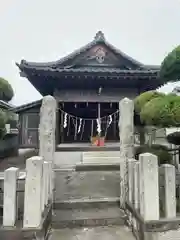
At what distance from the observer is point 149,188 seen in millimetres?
3674

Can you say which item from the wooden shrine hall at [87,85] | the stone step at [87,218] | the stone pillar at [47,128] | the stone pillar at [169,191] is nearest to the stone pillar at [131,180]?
the stone step at [87,218]

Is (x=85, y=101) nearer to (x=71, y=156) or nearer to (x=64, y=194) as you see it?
(x=71, y=156)

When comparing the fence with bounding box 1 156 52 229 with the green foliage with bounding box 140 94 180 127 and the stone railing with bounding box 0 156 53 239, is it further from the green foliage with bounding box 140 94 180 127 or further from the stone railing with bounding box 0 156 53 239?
the green foliage with bounding box 140 94 180 127

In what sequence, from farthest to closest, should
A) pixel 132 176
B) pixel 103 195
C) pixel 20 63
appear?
pixel 20 63 < pixel 103 195 < pixel 132 176

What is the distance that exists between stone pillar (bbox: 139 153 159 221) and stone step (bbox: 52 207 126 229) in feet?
3.67

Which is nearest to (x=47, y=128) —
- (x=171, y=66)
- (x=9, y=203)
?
(x=9, y=203)

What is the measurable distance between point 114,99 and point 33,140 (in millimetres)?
5271

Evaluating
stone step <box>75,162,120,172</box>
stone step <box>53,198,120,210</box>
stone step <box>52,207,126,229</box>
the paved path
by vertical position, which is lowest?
the paved path

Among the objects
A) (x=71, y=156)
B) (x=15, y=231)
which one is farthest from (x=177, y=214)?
(x=71, y=156)

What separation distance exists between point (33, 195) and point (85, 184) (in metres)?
3.51

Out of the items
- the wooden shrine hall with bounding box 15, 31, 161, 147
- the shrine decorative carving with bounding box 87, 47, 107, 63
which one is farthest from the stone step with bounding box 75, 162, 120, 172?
the shrine decorative carving with bounding box 87, 47, 107, 63

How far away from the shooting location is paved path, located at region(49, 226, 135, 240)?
162 inches

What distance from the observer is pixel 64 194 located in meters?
5.94

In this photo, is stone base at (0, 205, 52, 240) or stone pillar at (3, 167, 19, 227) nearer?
stone base at (0, 205, 52, 240)
